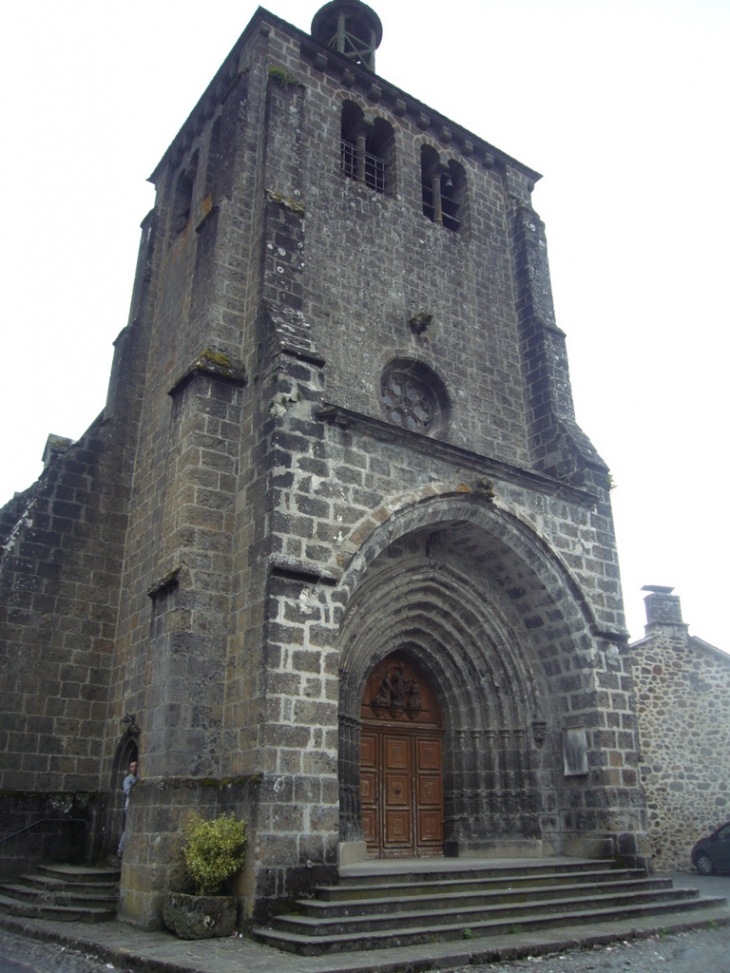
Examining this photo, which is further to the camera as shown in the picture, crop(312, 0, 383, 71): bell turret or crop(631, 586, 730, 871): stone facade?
crop(312, 0, 383, 71): bell turret

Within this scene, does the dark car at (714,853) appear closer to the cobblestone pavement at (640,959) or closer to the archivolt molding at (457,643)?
the archivolt molding at (457,643)

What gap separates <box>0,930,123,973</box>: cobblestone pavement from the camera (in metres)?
6.64

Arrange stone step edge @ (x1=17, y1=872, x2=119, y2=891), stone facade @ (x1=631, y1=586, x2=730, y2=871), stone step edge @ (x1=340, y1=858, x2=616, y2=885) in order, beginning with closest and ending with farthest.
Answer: stone step edge @ (x1=340, y1=858, x2=616, y2=885) → stone step edge @ (x1=17, y1=872, x2=119, y2=891) → stone facade @ (x1=631, y1=586, x2=730, y2=871)

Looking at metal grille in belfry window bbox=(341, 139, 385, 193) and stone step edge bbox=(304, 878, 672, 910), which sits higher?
metal grille in belfry window bbox=(341, 139, 385, 193)

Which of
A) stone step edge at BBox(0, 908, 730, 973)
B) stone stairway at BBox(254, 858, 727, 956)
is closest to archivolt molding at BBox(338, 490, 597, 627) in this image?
stone stairway at BBox(254, 858, 727, 956)

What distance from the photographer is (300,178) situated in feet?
40.4

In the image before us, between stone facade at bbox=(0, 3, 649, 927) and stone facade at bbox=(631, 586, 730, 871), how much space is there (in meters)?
5.51

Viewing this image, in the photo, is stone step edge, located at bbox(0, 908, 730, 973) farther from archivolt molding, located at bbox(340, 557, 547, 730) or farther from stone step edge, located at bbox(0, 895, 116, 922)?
archivolt molding, located at bbox(340, 557, 547, 730)

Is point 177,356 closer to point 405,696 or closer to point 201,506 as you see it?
point 201,506

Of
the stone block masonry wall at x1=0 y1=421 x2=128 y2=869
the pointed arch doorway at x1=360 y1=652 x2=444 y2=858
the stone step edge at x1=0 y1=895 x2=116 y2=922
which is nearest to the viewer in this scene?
the stone step edge at x1=0 y1=895 x2=116 y2=922

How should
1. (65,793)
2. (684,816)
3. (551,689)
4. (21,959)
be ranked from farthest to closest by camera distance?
(684,816) < (551,689) < (65,793) < (21,959)

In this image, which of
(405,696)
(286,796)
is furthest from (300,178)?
(286,796)

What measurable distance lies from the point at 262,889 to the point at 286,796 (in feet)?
2.83

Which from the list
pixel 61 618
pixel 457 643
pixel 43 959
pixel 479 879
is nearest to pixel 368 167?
pixel 457 643
